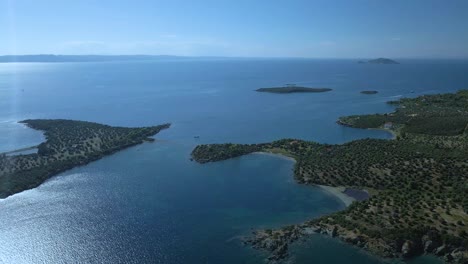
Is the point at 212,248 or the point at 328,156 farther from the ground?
the point at 328,156

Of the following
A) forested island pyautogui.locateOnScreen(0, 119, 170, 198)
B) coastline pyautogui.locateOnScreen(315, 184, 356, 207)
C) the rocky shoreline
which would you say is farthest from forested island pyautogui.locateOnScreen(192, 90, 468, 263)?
forested island pyautogui.locateOnScreen(0, 119, 170, 198)

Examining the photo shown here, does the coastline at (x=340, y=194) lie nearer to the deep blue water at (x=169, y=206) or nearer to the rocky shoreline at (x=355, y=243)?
the deep blue water at (x=169, y=206)

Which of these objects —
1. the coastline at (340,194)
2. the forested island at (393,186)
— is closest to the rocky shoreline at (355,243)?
the forested island at (393,186)

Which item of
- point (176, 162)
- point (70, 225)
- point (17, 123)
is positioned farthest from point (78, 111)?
point (70, 225)

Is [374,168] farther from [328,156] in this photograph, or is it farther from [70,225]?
[70,225]

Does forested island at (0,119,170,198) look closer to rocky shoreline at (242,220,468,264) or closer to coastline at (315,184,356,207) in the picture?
rocky shoreline at (242,220,468,264)

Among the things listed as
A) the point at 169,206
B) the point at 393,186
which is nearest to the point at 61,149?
the point at 169,206

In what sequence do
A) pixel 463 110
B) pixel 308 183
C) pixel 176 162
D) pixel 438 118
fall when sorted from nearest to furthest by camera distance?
pixel 308 183 → pixel 176 162 → pixel 438 118 → pixel 463 110
